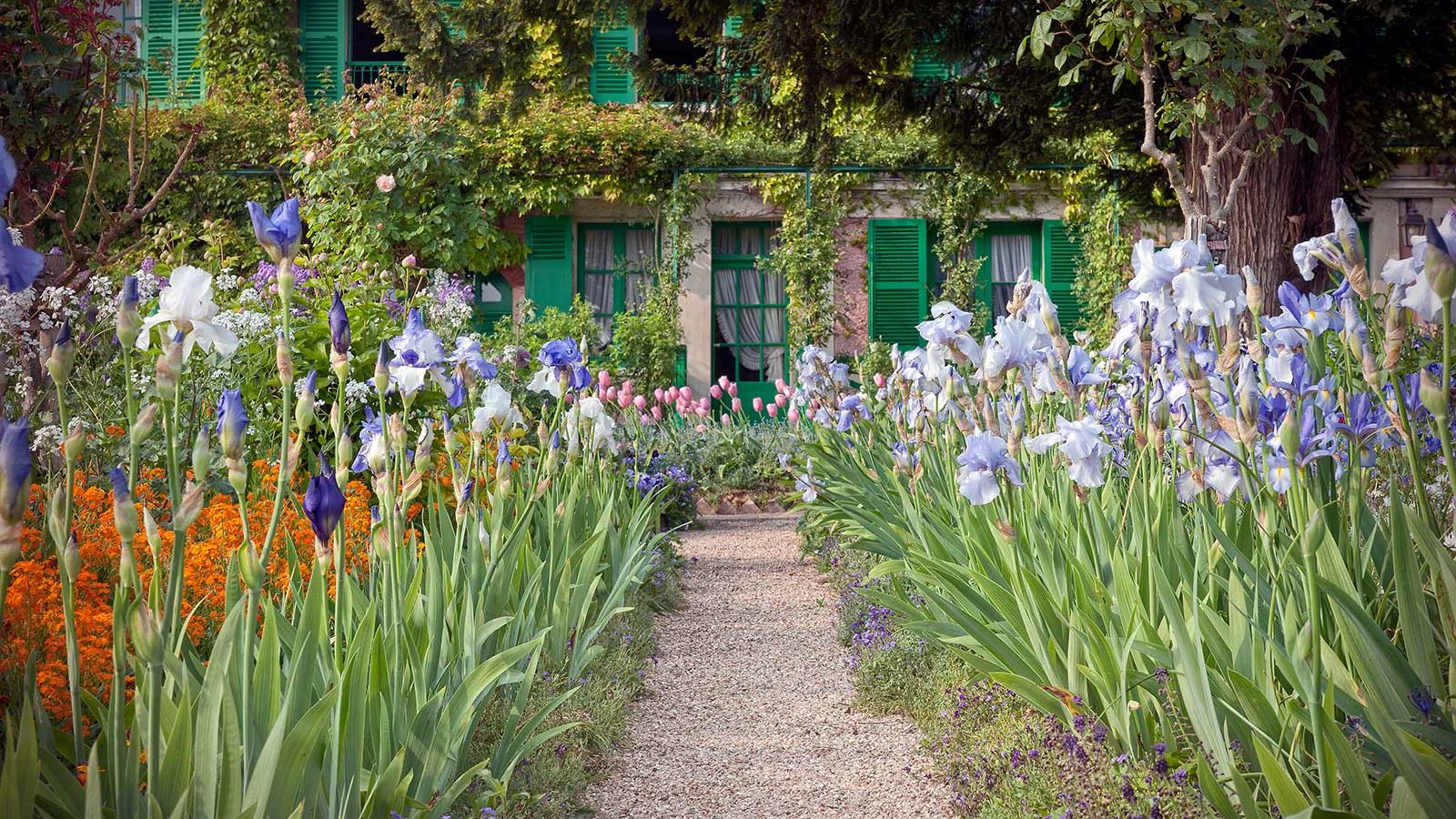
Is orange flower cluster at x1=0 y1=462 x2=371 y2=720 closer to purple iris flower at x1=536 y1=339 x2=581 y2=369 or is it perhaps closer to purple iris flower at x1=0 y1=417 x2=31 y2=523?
purple iris flower at x1=0 y1=417 x2=31 y2=523

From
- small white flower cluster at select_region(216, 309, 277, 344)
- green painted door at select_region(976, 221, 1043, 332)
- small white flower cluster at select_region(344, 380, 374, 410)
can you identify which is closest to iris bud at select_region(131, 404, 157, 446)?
small white flower cluster at select_region(344, 380, 374, 410)

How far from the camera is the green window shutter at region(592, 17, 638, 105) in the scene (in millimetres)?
11195

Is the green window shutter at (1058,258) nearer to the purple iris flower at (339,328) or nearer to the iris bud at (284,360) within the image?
the purple iris flower at (339,328)

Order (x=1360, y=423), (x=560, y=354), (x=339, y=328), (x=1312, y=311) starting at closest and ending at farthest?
(x=339, y=328)
(x=1360, y=423)
(x=1312, y=311)
(x=560, y=354)

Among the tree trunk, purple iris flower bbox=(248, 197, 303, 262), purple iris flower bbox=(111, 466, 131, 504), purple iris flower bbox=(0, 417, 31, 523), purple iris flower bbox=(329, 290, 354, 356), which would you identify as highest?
the tree trunk

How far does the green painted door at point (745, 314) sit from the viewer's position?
10914mm

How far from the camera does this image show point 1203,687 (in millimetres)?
1782

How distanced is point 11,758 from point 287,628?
27.4 inches

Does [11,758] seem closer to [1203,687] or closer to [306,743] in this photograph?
[306,743]

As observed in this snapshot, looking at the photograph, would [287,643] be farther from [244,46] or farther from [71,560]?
[244,46]

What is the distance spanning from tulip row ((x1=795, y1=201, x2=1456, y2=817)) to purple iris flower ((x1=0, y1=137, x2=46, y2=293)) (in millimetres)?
1400

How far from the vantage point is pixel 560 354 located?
3369mm

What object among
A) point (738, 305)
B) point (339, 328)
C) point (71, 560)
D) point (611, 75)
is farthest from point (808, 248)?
point (71, 560)

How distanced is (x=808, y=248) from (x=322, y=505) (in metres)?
9.10
